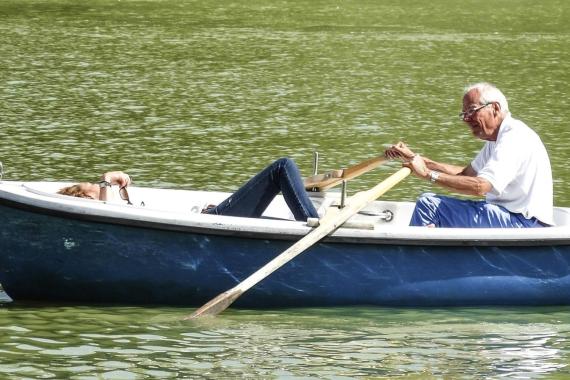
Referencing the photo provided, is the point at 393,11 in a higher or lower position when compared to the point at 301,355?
higher

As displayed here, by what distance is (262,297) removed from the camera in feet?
33.6

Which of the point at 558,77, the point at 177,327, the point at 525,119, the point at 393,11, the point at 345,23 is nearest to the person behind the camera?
the point at 177,327

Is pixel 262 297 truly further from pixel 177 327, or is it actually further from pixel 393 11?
pixel 393 11

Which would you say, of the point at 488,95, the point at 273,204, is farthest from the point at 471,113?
the point at 273,204

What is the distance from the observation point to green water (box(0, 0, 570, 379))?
9219mm

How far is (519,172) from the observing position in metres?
10.1

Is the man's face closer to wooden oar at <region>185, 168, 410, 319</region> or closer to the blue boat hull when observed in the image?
the blue boat hull

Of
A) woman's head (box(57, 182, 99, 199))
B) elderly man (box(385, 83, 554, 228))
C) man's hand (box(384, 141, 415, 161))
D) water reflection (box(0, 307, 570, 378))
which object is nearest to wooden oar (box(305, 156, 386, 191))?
man's hand (box(384, 141, 415, 161))

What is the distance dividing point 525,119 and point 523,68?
6.78 m

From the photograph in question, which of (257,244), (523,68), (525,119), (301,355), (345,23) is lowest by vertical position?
(301,355)

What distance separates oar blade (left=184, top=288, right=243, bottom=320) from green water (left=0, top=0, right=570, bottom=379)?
10 centimetres

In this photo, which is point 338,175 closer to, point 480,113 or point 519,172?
point 480,113

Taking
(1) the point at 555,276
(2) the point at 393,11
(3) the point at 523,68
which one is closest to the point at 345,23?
(2) the point at 393,11

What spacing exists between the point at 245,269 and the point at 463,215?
1.60 meters
